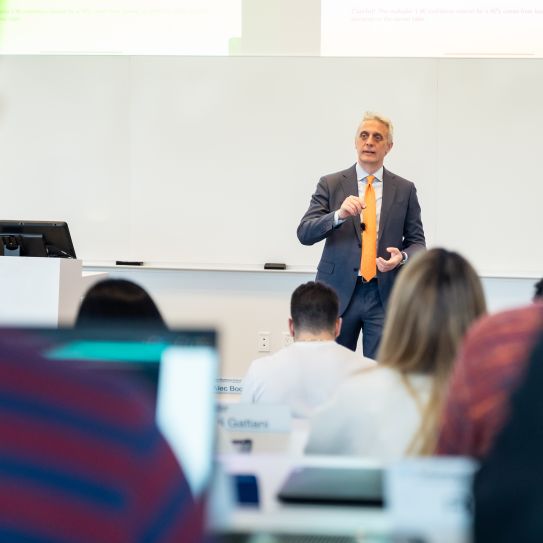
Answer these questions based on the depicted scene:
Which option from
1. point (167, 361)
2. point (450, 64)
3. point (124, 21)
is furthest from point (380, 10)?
point (167, 361)


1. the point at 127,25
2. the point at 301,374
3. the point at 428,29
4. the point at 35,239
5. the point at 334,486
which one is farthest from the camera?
the point at 127,25

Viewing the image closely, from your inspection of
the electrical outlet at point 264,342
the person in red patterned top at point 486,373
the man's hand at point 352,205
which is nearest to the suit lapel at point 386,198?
the man's hand at point 352,205

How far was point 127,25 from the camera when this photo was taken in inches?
211

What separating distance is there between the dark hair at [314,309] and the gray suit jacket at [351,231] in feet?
4.38

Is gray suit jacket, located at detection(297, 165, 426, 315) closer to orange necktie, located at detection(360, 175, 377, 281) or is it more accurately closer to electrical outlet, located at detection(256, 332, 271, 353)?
orange necktie, located at detection(360, 175, 377, 281)

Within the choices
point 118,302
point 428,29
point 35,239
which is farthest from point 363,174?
point 118,302

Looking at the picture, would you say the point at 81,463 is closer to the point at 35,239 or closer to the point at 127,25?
the point at 35,239

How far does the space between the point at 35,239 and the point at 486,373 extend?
3.59 metres

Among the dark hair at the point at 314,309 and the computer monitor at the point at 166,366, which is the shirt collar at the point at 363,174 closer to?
the dark hair at the point at 314,309

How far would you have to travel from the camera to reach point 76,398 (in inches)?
27.9

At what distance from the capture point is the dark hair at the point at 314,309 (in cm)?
275

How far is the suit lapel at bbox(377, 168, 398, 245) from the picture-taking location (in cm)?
426

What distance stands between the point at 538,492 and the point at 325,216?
11.4 ft

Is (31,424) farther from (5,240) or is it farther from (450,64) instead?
(450,64)
